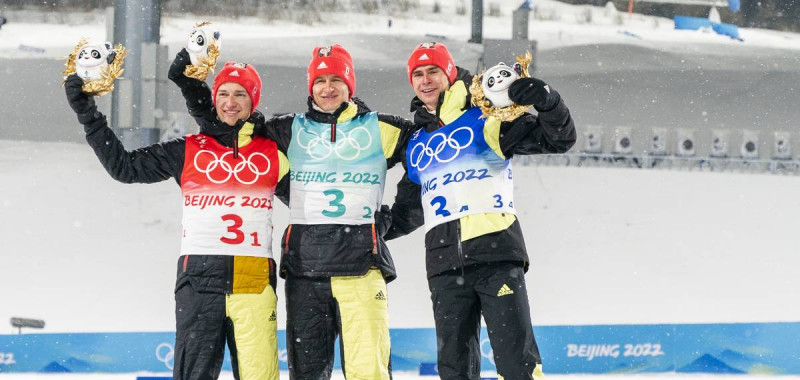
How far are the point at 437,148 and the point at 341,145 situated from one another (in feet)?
1.16

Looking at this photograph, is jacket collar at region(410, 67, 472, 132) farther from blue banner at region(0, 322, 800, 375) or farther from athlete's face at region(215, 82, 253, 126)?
blue banner at region(0, 322, 800, 375)

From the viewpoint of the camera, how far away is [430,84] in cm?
355

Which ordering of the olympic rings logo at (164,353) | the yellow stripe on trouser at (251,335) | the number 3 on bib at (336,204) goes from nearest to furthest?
the yellow stripe on trouser at (251,335), the number 3 on bib at (336,204), the olympic rings logo at (164,353)

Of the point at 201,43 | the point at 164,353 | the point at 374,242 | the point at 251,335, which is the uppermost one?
the point at 201,43

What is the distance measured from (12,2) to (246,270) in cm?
638

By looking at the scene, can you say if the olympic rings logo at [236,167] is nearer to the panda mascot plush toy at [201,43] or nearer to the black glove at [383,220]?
the panda mascot plush toy at [201,43]

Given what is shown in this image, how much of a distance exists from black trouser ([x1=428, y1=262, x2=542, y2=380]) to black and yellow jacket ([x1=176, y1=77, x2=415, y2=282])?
0.27m

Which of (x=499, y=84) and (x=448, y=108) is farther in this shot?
(x=448, y=108)

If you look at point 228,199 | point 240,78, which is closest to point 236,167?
point 228,199

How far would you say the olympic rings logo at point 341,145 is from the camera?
11.5 feet

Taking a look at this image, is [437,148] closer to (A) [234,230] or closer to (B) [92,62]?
(A) [234,230]

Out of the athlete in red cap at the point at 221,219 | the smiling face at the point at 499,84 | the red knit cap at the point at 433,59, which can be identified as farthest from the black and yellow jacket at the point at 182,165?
the smiling face at the point at 499,84

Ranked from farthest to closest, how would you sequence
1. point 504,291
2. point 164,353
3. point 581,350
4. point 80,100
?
1. point 581,350
2. point 164,353
3. point 80,100
4. point 504,291

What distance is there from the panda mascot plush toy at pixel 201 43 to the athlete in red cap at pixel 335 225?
0.25ft
